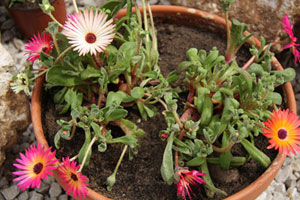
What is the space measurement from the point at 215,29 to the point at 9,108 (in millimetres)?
884

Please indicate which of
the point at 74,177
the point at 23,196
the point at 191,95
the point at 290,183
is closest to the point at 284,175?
the point at 290,183

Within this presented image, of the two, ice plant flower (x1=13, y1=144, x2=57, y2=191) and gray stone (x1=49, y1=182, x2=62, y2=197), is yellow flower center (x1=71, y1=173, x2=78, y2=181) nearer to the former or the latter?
ice plant flower (x1=13, y1=144, x2=57, y2=191)

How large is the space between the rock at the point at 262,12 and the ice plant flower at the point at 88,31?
2.31 ft

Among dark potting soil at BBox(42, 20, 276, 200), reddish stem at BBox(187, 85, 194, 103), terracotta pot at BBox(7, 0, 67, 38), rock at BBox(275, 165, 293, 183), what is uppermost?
terracotta pot at BBox(7, 0, 67, 38)

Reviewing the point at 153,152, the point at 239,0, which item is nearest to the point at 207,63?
the point at 153,152

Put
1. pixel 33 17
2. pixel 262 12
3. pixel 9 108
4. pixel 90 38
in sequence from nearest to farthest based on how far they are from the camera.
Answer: pixel 90 38
pixel 9 108
pixel 262 12
pixel 33 17

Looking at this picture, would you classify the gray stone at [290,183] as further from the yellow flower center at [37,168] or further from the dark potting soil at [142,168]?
the yellow flower center at [37,168]

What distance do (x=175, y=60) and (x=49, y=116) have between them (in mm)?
541

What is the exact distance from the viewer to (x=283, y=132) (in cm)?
107

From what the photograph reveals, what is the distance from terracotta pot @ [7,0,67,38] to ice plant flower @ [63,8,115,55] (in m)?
0.71

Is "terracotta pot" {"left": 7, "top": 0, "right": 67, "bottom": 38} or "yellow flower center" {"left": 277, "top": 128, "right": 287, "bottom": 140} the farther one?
"terracotta pot" {"left": 7, "top": 0, "right": 67, "bottom": 38}

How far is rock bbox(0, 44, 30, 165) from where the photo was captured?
1307 millimetres

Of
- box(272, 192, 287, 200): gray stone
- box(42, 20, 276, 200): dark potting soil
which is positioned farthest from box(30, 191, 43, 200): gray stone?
box(272, 192, 287, 200): gray stone

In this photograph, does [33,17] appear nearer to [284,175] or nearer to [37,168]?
[37,168]
